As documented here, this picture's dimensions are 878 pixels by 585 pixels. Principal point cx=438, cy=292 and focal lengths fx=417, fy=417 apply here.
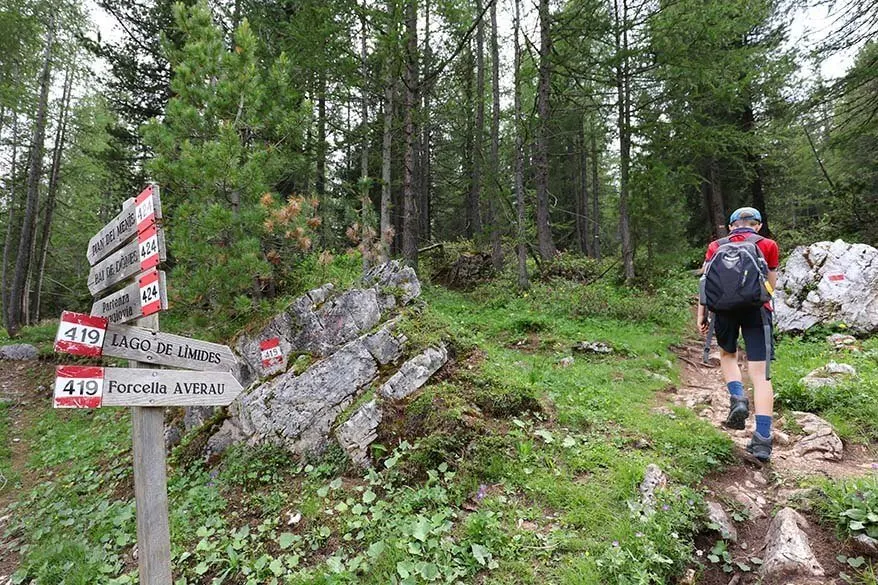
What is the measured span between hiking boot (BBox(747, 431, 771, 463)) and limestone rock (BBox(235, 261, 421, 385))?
13.0 feet

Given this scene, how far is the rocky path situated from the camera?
219 cm

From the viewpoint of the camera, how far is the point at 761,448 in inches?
129

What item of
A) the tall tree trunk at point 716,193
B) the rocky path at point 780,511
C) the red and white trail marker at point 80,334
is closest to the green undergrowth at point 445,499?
the rocky path at point 780,511

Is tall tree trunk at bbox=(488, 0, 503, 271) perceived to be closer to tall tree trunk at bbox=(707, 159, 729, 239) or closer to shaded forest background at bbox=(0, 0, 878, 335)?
shaded forest background at bbox=(0, 0, 878, 335)

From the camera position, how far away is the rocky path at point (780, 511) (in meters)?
2.19

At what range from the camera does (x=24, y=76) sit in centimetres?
1323

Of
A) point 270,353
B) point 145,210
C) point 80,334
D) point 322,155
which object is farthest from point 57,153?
point 80,334

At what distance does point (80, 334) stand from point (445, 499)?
261 centimetres

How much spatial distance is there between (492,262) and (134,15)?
1217 centimetres

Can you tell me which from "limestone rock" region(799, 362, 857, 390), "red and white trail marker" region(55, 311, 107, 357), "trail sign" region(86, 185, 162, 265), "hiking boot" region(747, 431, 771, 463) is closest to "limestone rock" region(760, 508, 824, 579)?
"hiking boot" region(747, 431, 771, 463)

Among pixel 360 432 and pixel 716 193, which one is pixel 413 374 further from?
pixel 716 193

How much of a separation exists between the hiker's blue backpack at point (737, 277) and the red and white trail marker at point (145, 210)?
167 inches

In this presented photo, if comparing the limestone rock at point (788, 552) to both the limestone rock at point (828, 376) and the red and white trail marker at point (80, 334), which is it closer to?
the limestone rock at point (828, 376)

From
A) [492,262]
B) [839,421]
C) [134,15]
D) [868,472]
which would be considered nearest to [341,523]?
[868,472]
